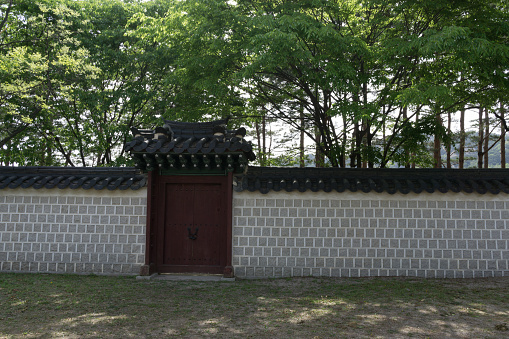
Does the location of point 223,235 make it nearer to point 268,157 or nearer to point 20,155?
point 268,157

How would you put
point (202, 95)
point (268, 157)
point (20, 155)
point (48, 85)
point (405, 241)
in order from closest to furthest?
point (405, 241) → point (202, 95) → point (48, 85) → point (20, 155) → point (268, 157)

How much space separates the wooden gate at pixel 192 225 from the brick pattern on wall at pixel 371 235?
1.35ft

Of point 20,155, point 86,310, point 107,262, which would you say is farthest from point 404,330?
point 20,155

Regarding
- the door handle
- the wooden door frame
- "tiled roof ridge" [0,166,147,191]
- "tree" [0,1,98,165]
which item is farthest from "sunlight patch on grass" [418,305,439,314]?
"tree" [0,1,98,165]

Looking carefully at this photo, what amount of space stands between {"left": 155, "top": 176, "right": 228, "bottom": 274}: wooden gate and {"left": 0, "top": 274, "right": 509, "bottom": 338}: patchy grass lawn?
802 millimetres

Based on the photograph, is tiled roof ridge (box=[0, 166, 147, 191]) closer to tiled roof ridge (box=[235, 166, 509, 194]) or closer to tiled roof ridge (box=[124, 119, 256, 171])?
tiled roof ridge (box=[124, 119, 256, 171])

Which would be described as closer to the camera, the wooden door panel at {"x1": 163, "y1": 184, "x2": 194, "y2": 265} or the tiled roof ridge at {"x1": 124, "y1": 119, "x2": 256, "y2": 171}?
the tiled roof ridge at {"x1": 124, "y1": 119, "x2": 256, "y2": 171}

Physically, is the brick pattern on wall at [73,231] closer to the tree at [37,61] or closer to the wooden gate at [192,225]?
the wooden gate at [192,225]

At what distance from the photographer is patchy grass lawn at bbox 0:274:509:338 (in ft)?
14.0

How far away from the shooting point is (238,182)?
25.2 feet

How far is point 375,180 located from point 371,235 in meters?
1.09

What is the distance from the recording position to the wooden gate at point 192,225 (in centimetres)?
769

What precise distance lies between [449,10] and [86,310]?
29.8ft

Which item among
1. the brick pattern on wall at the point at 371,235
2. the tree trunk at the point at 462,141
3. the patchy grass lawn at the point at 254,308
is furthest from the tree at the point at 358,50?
the tree trunk at the point at 462,141
